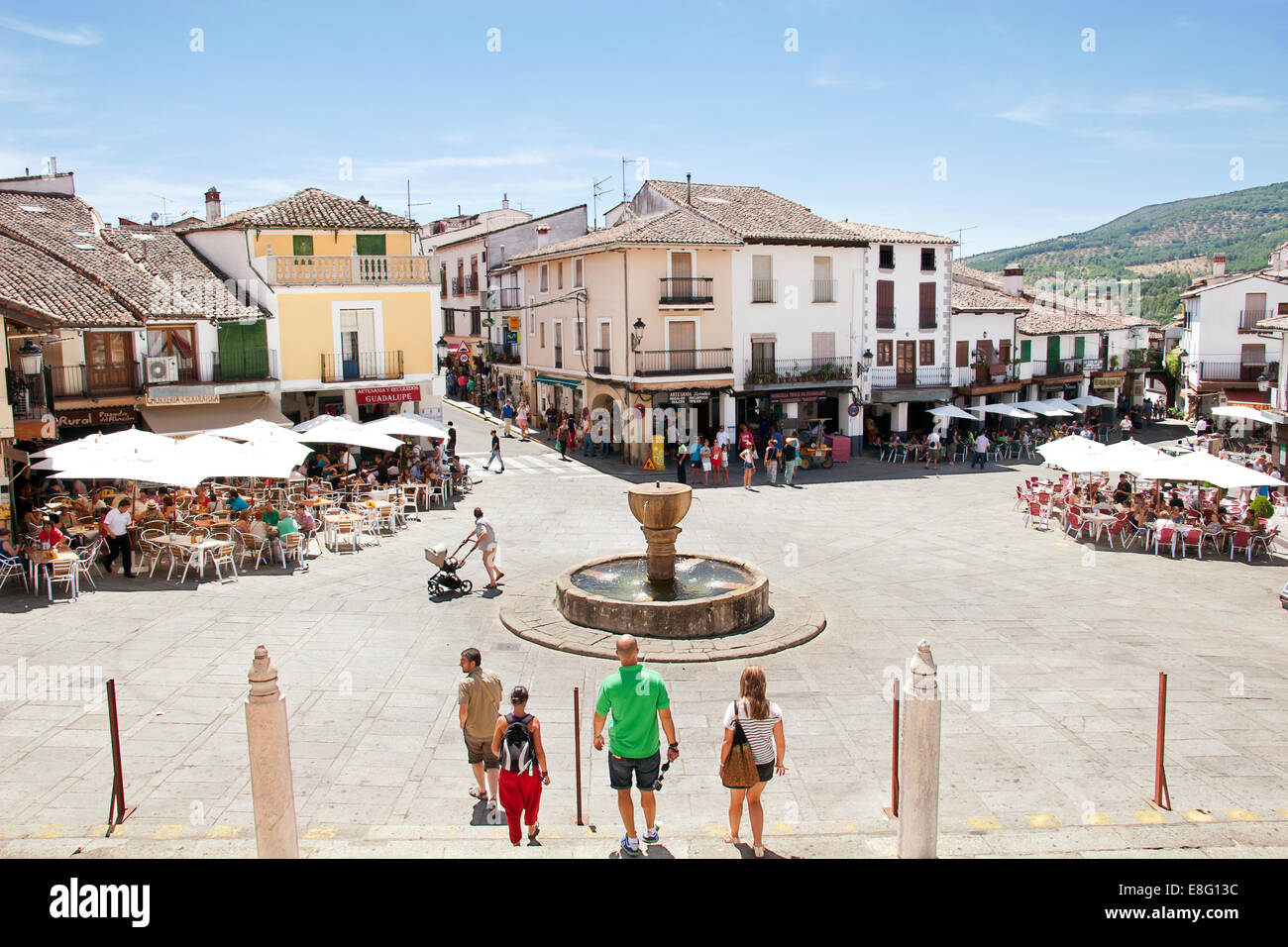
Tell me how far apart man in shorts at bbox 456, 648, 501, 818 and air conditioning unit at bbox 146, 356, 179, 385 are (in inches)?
902

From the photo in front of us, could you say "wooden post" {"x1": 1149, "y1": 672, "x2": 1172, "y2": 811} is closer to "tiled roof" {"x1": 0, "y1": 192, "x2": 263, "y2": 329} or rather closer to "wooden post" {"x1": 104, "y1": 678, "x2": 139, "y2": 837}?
"wooden post" {"x1": 104, "y1": 678, "x2": 139, "y2": 837}

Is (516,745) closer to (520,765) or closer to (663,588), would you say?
(520,765)

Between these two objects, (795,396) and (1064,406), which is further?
(1064,406)

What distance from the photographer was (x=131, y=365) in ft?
86.2

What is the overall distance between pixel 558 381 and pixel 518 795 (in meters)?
33.5

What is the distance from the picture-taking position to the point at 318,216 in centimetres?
3098

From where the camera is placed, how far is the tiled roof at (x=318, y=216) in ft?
99.1

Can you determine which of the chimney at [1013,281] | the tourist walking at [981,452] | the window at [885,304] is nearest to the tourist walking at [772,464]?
the tourist walking at [981,452]

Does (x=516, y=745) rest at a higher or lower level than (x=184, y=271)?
lower

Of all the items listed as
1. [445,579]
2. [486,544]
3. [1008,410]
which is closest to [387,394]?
[486,544]

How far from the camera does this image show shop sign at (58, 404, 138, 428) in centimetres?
2516

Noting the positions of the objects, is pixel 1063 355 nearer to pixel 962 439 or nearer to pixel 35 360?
pixel 962 439
